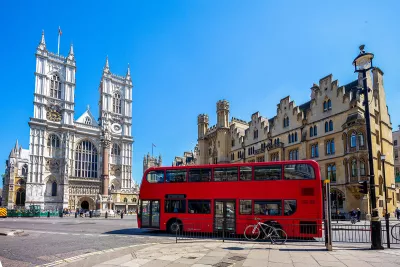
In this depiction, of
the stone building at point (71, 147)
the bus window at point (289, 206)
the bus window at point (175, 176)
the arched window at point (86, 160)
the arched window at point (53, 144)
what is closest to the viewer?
the bus window at point (289, 206)

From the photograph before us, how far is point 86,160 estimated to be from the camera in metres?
76.2

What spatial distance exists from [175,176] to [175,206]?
1696mm

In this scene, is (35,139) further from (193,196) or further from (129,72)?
(193,196)

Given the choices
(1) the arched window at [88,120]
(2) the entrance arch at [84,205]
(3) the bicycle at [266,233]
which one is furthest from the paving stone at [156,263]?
(1) the arched window at [88,120]

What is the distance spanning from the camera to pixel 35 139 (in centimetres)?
6762

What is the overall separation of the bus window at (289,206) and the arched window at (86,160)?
2688 inches

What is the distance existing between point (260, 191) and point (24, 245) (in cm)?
1083

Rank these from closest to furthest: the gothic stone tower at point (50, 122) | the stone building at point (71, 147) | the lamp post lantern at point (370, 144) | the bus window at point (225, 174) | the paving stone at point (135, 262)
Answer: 1. the paving stone at point (135, 262)
2. the lamp post lantern at point (370, 144)
3. the bus window at point (225, 174)
4. the gothic stone tower at point (50, 122)
5. the stone building at point (71, 147)

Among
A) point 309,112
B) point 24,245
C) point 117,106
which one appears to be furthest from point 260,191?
point 117,106

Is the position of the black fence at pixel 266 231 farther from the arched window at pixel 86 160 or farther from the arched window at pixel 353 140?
the arched window at pixel 86 160

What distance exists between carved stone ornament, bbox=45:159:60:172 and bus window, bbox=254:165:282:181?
215ft

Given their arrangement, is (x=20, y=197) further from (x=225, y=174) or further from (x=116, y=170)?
(x=225, y=174)

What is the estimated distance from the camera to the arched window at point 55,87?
73.8 meters

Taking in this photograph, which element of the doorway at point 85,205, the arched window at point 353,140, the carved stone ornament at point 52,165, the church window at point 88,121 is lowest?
the doorway at point 85,205
